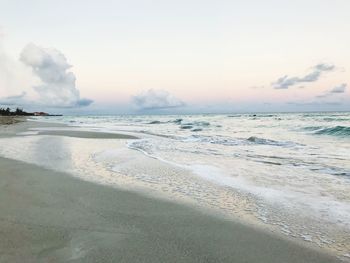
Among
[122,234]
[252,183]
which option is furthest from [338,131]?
[122,234]

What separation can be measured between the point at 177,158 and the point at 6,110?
90623mm

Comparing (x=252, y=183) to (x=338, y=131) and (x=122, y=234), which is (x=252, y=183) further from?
(x=338, y=131)

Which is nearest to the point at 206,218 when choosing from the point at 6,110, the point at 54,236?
the point at 54,236

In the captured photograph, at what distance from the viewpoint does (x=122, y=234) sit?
4000mm

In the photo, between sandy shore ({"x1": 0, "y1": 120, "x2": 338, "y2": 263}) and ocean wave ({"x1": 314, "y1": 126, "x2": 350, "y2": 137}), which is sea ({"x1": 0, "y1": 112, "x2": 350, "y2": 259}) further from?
ocean wave ({"x1": 314, "y1": 126, "x2": 350, "y2": 137})

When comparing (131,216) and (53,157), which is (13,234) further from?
(53,157)

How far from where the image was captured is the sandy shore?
342cm

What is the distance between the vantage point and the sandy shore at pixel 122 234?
11.2 feet

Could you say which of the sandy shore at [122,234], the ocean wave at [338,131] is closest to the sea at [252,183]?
the sandy shore at [122,234]

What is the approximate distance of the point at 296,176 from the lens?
8.10 m

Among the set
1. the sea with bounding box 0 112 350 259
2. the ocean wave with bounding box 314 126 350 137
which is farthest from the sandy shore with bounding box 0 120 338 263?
the ocean wave with bounding box 314 126 350 137

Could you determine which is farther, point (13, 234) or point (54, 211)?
point (54, 211)

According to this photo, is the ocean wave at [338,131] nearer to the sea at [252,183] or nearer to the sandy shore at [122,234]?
the sea at [252,183]

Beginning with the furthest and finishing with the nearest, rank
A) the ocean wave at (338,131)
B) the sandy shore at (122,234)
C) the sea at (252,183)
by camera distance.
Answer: the ocean wave at (338,131) < the sea at (252,183) < the sandy shore at (122,234)
